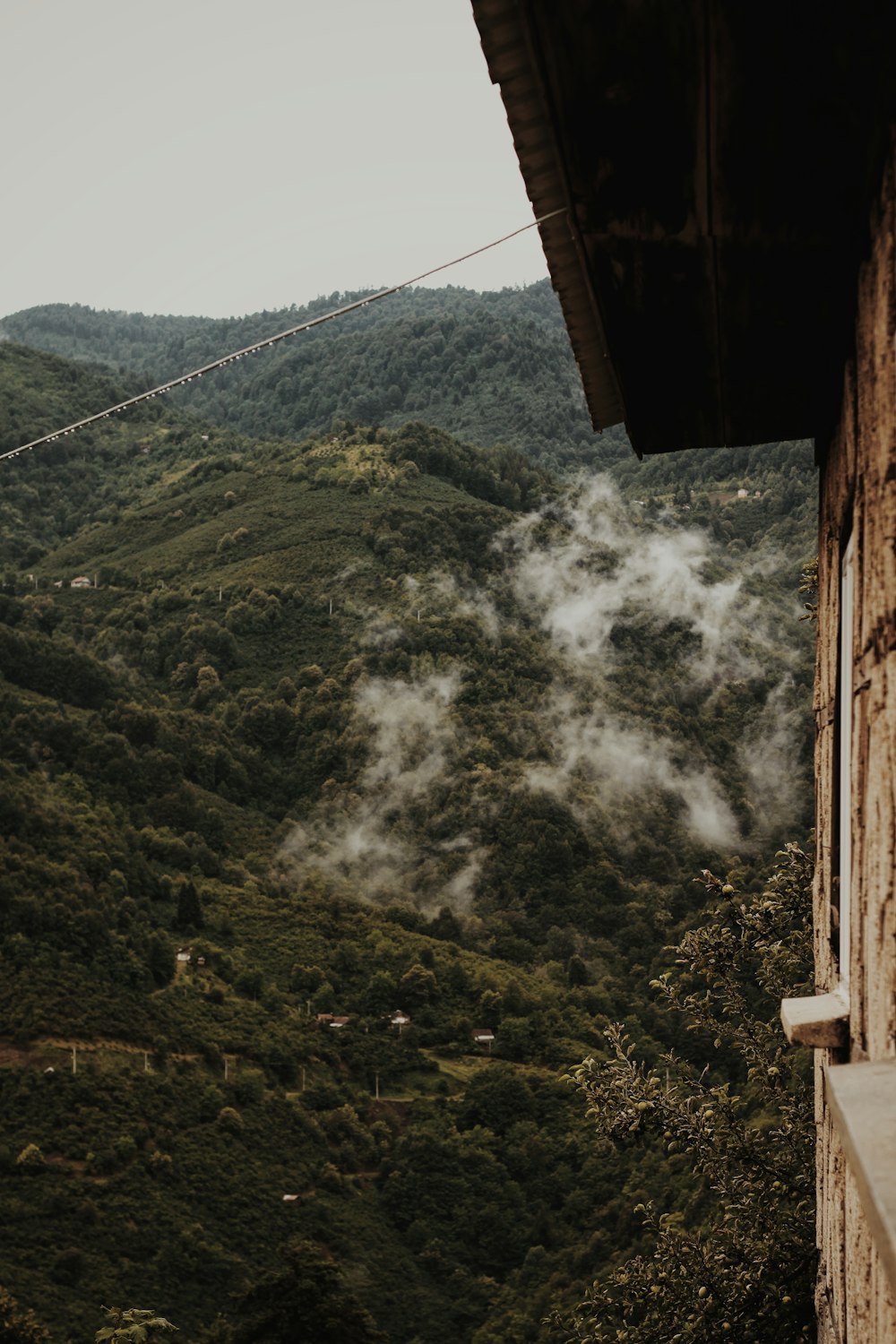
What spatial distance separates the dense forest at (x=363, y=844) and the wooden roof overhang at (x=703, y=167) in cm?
462

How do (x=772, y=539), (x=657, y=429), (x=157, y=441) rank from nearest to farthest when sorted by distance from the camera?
1. (x=657, y=429)
2. (x=772, y=539)
3. (x=157, y=441)

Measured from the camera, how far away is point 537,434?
94.9 meters

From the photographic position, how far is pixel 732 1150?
615 cm

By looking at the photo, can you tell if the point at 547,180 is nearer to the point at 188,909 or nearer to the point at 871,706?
the point at 871,706

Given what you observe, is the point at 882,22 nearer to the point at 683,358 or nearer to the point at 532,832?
the point at 683,358

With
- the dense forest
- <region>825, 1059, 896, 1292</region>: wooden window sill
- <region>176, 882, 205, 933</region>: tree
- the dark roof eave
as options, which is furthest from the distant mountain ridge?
<region>825, 1059, 896, 1292</region>: wooden window sill

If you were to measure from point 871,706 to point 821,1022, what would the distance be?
2.54 feet

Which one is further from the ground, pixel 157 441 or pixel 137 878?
pixel 157 441

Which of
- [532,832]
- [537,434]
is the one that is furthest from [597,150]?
[537,434]

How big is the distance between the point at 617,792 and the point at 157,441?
143 feet

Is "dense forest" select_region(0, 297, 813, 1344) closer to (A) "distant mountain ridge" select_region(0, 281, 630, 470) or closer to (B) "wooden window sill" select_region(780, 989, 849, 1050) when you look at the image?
(B) "wooden window sill" select_region(780, 989, 849, 1050)

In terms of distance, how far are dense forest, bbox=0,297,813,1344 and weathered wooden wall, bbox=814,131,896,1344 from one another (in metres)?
3.77

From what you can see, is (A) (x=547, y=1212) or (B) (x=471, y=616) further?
(B) (x=471, y=616)

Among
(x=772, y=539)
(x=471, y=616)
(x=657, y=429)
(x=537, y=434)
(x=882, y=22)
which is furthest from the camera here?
(x=537, y=434)
